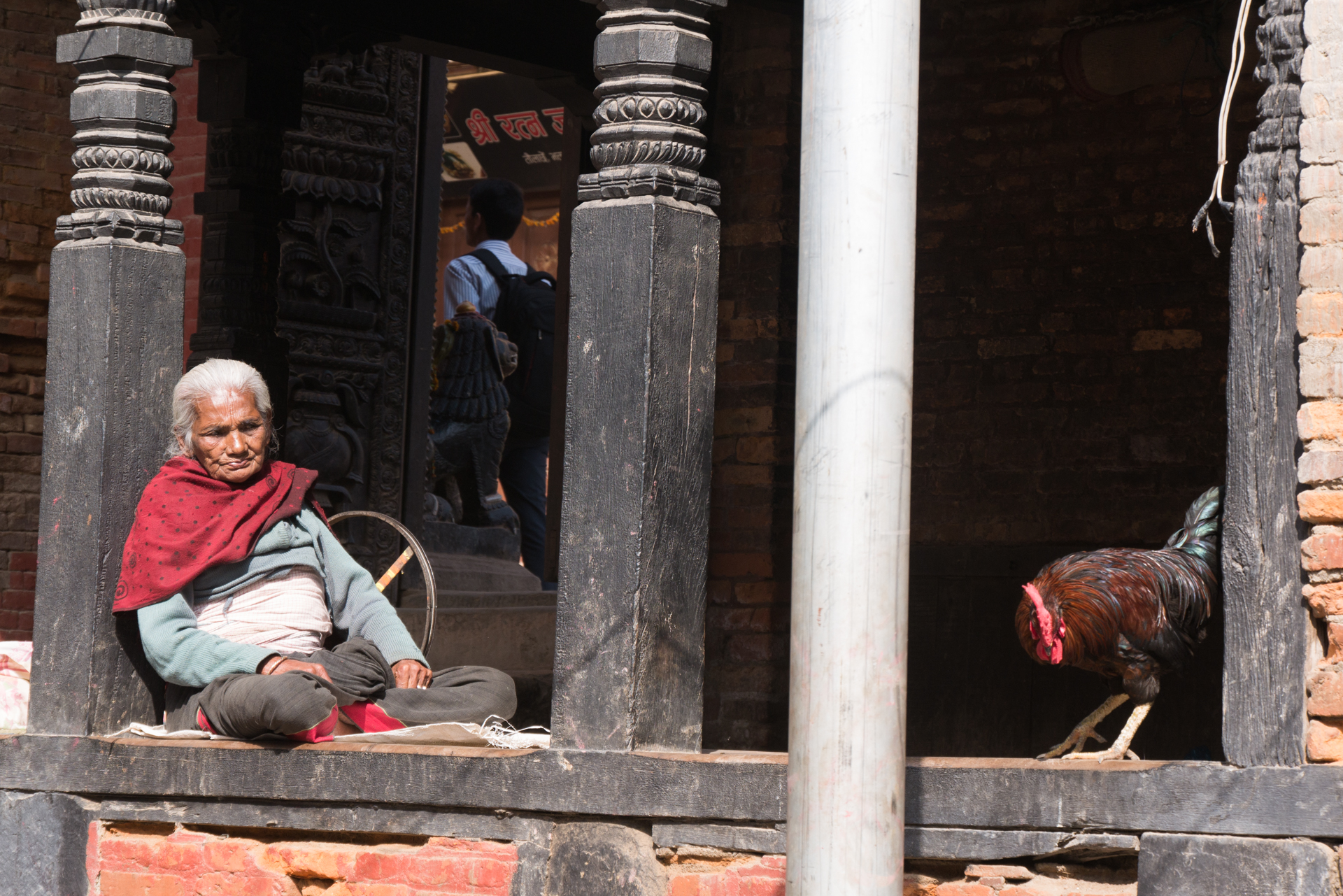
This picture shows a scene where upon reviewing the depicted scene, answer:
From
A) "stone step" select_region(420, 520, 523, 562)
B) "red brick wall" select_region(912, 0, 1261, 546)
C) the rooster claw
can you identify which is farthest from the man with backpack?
the rooster claw

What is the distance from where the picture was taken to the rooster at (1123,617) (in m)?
3.88

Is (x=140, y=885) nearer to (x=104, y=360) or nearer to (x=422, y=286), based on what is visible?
(x=104, y=360)

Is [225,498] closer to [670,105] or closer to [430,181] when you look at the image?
[670,105]

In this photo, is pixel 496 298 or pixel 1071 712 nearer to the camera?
pixel 1071 712

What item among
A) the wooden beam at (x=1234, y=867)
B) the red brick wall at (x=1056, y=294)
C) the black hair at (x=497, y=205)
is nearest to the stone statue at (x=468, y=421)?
the black hair at (x=497, y=205)

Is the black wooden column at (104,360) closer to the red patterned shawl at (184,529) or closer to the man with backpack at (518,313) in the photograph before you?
the red patterned shawl at (184,529)

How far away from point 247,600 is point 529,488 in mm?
4694

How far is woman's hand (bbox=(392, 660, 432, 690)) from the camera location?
4695 millimetres

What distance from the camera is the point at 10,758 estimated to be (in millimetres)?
4656

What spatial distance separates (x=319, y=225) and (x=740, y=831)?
16.2 feet

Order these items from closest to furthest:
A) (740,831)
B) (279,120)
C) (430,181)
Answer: (740,831), (279,120), (430,181)

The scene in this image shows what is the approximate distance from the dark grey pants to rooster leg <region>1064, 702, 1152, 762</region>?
5.12 ft

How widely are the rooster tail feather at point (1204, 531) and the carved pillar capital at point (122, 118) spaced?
110 inches

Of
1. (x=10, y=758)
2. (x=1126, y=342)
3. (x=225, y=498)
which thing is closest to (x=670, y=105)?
(x=225, y=498)
